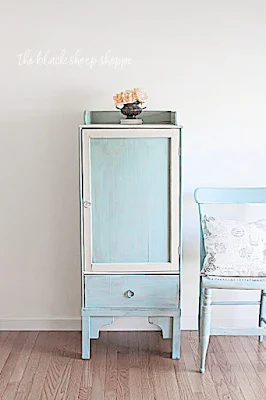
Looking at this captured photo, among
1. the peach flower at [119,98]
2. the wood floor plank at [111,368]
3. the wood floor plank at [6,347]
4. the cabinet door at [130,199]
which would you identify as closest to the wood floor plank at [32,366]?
the wood floor plank at [6,347]

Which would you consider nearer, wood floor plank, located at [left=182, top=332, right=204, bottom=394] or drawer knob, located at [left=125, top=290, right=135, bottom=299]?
wood floor plank, located at [left=182, top=332, right=204, bottom=394]

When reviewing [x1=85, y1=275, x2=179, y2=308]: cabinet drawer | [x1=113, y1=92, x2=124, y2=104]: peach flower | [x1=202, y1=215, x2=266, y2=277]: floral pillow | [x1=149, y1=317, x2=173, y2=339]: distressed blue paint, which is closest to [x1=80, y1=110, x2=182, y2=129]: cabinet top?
[x1=113, y1=92, x2=124, y2=104]: peach flower

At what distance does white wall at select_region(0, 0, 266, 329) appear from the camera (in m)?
3.51

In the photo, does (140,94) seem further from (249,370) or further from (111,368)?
(249,370)

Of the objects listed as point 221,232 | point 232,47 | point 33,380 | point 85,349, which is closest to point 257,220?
point 221,232

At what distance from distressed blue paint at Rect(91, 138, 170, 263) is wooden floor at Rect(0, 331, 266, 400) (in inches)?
21.9

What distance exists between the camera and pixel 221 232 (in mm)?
3217

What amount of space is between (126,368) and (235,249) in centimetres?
84

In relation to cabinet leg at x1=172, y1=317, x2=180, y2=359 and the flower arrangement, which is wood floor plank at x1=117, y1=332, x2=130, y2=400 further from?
the flower arrangement

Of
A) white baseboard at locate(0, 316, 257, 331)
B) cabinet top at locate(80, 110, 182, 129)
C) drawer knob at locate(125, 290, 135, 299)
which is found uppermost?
cabinet top at locate(80, 110, 182, 129)

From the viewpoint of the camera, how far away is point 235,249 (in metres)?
3.15

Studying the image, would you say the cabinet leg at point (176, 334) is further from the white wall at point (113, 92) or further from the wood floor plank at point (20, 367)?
the wood floor plank at point (20, 367)

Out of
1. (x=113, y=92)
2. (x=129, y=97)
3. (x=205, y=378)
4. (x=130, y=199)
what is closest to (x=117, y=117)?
(x=113, y=92)

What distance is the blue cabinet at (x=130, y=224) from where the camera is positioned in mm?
3141
